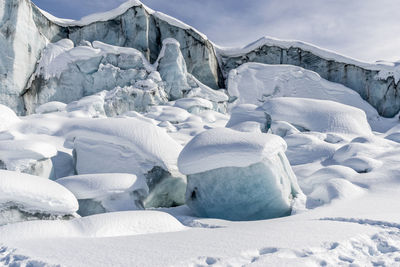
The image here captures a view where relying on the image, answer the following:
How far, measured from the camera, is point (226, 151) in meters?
3.25

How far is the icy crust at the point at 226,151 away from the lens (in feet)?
10.6

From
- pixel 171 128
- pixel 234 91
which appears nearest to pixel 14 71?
pixel 171 128

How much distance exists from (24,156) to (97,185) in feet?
4.40

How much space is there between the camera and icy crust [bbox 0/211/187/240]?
7.13ft

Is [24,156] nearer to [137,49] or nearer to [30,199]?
[30,199]

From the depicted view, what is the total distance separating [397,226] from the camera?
8.03ft

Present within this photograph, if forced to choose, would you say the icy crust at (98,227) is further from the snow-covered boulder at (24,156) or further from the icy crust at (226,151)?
the snow-covered boulder at (24,156)

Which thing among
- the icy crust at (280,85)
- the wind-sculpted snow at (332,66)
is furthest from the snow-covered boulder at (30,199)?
the wind-sculpted snow at (332,66)

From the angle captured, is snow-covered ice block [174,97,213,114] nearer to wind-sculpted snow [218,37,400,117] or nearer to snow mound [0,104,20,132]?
wind-sculpted snow [218,37,400,117]

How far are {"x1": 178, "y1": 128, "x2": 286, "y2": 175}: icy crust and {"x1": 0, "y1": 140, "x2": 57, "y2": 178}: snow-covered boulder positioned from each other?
195cm

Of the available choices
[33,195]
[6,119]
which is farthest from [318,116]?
[33,195]

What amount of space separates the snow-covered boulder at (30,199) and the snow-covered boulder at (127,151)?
51.9 inches

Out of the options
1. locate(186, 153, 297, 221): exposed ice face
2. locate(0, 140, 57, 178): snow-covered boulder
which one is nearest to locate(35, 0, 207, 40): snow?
locate(0, 140, 57, 178): snow-covered boulder

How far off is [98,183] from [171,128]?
5298 mm
